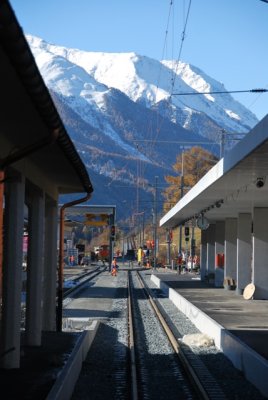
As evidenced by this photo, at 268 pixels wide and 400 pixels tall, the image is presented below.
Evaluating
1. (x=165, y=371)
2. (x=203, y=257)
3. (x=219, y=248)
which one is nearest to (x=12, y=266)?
(x=165, y=371)

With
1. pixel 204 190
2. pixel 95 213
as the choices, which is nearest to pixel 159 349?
pixel 204 190

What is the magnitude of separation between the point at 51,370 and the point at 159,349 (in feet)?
19.9

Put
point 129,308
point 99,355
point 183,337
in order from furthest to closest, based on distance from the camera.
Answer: point 129,308
point 183,337
point 99,355

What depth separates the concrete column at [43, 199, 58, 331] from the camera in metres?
14.5

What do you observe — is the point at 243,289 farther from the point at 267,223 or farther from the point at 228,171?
the point at 228,171

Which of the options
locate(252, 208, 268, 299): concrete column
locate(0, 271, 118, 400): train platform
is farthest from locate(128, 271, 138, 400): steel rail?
locate(252, 208, 268, 299): concrete column

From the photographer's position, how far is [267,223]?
27250mm

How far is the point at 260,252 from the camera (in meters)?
27.3

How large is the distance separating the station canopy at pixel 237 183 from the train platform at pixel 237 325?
339 cm

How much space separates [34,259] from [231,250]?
23.6m

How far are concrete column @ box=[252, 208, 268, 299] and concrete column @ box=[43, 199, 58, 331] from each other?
1356cm

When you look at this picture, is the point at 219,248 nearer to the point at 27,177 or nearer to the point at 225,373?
the point at 225,373

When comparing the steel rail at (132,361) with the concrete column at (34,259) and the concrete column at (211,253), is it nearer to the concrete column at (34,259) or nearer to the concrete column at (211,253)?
the concrete column at (34,259)

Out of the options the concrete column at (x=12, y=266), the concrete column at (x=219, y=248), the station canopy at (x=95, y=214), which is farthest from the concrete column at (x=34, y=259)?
the station canopy at (x=95, y=214)
